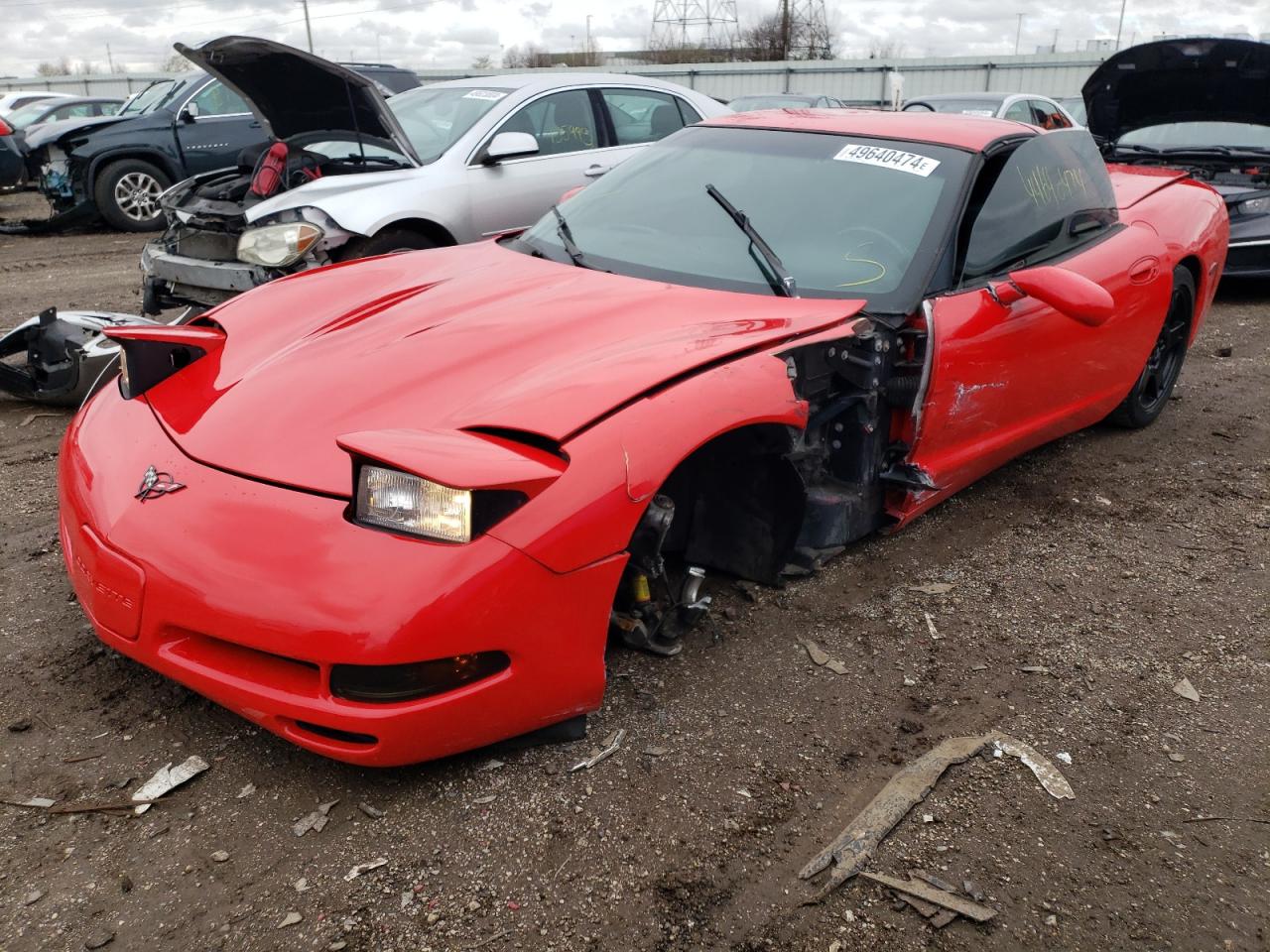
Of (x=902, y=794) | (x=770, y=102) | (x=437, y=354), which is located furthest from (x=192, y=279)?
(x=770, y=102)

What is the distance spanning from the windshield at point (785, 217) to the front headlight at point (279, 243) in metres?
2.12

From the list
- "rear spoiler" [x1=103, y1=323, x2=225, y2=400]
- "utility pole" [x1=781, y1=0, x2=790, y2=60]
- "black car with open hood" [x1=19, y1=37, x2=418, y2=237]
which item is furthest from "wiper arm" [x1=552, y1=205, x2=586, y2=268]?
"utility pole" [x1=781, y1=0, x2=790, y2=60]

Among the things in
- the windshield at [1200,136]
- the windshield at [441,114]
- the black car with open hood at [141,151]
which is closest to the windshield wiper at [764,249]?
the windshield at [441,114]

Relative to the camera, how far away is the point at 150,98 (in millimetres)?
11617

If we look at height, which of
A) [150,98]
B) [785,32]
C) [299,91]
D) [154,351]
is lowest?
[154,351]

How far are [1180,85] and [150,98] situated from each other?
34.0 feet

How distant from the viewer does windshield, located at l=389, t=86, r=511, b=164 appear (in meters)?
6.41

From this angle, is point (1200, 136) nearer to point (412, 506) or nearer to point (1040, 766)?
point (1040, 766)

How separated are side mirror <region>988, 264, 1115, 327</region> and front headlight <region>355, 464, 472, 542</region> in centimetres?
201

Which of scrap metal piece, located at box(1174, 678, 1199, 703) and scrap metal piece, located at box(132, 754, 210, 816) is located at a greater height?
scrap metal piece, located at box(132, 754, 210, 816)

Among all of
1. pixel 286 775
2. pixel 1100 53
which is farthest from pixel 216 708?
pixel 1100 53

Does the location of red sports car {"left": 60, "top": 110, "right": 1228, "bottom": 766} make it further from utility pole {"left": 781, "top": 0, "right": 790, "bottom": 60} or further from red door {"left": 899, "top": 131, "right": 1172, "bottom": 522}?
Result: utility pole {"left": 781, "top": 0, "right": 790, "bottom": 60}

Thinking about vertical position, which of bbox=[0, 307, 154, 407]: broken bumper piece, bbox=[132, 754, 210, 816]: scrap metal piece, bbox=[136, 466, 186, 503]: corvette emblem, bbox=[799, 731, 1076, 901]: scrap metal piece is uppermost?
bbox=[136, 466, 186, 503]: corvette emblem

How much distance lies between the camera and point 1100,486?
14.0 ft
